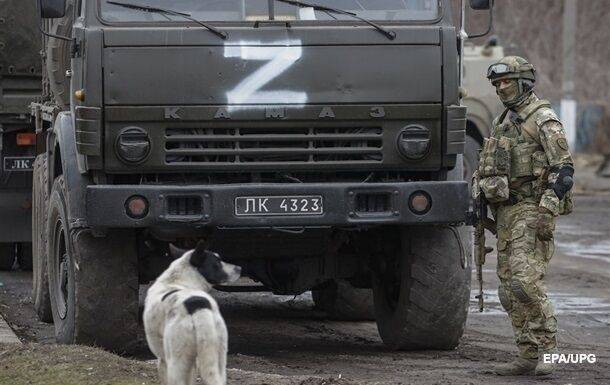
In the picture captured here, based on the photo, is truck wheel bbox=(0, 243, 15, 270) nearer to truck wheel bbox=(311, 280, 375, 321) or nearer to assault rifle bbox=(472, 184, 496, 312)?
truck wheel bbox=(311, 280, 375, 321)

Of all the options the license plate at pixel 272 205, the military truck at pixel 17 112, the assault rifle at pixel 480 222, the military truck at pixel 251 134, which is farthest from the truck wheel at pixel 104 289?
the military truck at pixel 17 112

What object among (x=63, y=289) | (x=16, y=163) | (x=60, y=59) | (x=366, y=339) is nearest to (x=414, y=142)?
(x=366, y=339)

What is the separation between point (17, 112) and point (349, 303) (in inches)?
187

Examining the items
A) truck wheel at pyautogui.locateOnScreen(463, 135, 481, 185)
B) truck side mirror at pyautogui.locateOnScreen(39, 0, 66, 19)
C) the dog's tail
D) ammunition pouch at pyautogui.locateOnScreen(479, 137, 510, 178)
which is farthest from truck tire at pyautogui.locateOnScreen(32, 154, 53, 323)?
truck wheel at pyautogui.locateOnScreen(463, 135, 481, 185)

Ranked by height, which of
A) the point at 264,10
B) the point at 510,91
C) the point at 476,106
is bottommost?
the point at 476,106

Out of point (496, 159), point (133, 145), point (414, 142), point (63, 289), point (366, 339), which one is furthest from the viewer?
point (366, 339)

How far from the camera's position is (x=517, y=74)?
938 cm

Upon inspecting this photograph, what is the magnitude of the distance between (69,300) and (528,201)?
115 inches

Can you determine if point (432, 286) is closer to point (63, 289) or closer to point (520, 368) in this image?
point (520, 368)

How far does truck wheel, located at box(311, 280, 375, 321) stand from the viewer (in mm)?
12180

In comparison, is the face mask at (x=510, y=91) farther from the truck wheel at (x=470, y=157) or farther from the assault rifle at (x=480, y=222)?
the truck wheel at (x=470, y=157)

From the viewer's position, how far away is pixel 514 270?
9281 millimetres

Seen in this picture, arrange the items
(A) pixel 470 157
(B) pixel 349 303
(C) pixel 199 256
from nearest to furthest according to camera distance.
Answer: (C) pixel 199 256 < (B) pixel 349 303 < (A) pixel 470 157

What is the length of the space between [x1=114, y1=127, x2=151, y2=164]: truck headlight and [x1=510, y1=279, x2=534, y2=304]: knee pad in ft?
7.44
